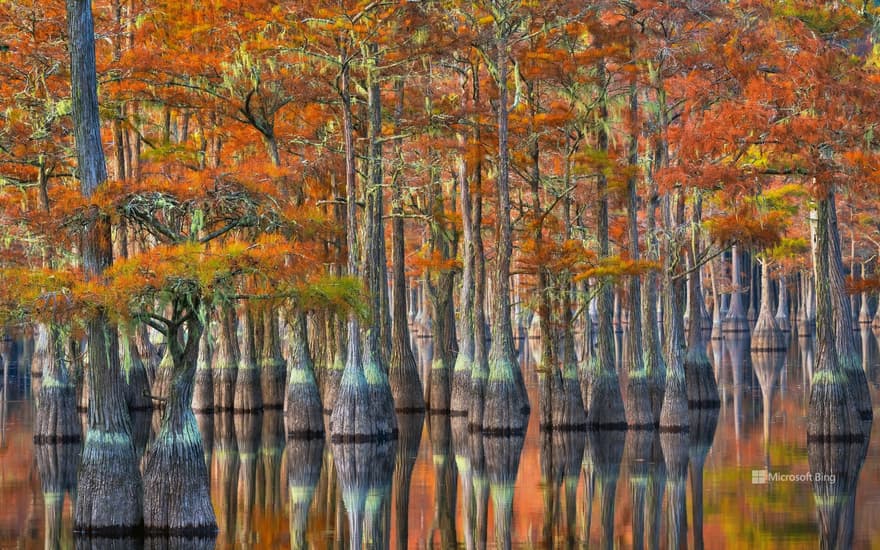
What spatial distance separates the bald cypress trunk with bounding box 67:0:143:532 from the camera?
1623 cm

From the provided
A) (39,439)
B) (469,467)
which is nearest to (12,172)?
(39,439)

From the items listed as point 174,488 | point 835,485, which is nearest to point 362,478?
point 174,488

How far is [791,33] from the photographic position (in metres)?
27.5

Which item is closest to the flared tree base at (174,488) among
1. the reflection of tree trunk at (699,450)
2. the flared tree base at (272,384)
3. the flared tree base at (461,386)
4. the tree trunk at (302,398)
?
the reflection of tree trunk at (699,450)

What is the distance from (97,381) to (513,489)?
272 inches

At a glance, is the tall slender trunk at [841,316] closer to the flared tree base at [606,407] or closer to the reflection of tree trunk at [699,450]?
the reflection of tree trunk at [699,450]

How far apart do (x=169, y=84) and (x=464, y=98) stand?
22.2 feet

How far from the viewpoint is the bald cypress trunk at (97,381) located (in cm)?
1623

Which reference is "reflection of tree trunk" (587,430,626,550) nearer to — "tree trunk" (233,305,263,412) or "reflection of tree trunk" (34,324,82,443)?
"tree trunk" (233,305,263,412)

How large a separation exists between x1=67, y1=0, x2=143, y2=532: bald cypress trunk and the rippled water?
0.68 metres

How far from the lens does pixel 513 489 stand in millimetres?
20359

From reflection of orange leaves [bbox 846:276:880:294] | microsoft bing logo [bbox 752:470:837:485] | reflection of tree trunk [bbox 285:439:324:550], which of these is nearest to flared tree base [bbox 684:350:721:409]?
reflection of orange leaves [bbox 846:276:880:294]

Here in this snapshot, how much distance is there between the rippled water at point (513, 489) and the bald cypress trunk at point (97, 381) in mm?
677

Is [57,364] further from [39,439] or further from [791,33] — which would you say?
[791,33]
